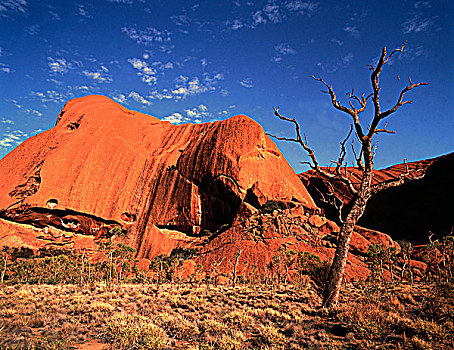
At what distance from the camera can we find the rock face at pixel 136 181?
181ft

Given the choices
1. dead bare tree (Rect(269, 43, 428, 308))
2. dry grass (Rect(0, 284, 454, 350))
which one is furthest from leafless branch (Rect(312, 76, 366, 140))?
dry grass (Rect(0, 284, 454, 350))

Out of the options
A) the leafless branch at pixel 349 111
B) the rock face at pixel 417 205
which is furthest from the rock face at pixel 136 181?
the leafless branch at pixel 349 111

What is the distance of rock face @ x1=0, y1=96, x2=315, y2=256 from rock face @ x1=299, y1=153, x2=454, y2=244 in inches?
597

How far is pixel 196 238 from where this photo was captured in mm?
56188

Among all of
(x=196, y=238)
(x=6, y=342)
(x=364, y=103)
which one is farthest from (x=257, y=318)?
(x=196, y=238)

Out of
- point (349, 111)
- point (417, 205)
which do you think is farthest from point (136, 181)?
point (417, 205)

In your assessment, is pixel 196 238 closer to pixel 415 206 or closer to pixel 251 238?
pixel 251 238

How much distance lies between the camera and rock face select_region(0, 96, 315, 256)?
55156 mm

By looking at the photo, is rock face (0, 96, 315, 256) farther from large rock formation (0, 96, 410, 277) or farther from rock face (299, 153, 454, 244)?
rock face (299, 153, 454, 244)

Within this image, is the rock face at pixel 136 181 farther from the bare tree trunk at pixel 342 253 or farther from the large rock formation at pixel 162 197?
the bare tree trunk at pixel 342 253

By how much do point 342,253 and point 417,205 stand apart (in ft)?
227

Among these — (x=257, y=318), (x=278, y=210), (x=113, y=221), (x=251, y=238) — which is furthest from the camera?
(x=113, y=221)

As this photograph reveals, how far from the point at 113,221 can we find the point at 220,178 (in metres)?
27.5

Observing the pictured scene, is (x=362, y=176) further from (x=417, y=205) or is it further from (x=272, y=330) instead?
(x=417, y=205)
